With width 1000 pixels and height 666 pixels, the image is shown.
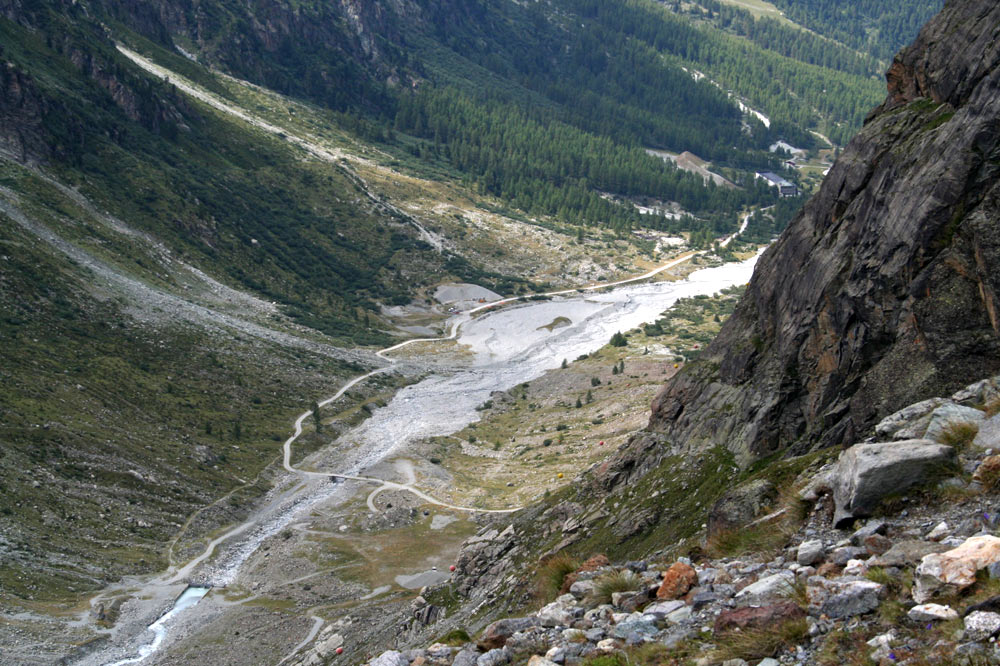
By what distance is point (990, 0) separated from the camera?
26.0 meters

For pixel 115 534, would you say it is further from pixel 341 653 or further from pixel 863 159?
pixel 863 159

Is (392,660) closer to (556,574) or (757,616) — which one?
(556,574)

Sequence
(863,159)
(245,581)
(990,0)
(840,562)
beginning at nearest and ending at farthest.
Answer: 1. (840,562)
2. (990,0)
3. (863,159)
4. (245,581)

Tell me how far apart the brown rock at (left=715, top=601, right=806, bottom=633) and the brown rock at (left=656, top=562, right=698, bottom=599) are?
2.13 m

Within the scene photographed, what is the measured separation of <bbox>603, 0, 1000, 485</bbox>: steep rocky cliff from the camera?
68.2 feet

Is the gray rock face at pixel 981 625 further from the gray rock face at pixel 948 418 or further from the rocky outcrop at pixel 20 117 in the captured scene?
the rocky outcrop at pixel 20 117

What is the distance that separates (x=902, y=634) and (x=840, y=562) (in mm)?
2678

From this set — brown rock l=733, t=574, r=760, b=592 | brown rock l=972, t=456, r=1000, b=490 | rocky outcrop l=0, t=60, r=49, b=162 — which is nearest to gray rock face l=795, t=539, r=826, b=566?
brown rock l=733, t=574, r=760, b=592

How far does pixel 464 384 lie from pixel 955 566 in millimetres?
110640

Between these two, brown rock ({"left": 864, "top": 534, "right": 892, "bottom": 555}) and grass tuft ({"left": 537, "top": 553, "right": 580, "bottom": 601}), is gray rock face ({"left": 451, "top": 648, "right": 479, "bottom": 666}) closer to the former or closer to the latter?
grass tuft ({"left": 537, "top": 553, "right": 580, "bottom": 601})

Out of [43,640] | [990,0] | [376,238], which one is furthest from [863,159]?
[376,238]

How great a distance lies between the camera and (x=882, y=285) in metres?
24.3

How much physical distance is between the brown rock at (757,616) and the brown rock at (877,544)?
1.86m

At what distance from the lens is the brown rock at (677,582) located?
16953mm
